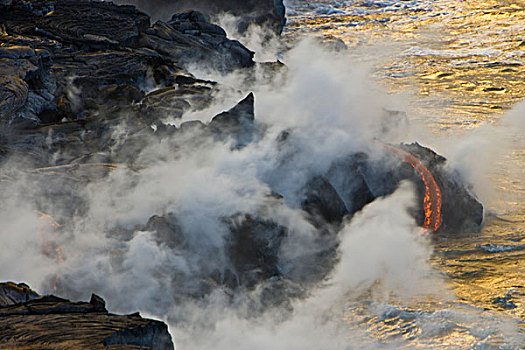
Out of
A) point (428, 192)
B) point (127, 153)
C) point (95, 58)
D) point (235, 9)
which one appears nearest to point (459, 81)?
point (235, 9)

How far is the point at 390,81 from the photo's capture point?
18031 millimetres

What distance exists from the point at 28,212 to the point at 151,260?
176 centimetres

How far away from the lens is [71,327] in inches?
180

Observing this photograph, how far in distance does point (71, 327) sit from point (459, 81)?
15.7 metres

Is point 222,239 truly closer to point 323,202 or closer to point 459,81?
point 323,202

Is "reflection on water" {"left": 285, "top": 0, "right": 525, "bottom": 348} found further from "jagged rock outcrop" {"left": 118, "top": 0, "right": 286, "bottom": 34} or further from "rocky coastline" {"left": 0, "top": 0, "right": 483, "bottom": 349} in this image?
"jagged rock outcrop" {"left": 118, "top": 0, "right": 286, "bottom": 34}

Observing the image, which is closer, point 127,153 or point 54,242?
point 54,242

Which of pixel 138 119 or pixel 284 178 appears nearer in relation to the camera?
pixel 284 178

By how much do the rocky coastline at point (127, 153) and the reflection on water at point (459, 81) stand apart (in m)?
0.79

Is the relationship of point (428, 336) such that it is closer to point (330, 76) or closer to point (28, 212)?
point (28, 212)

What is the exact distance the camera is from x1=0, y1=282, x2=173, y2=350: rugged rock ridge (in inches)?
170

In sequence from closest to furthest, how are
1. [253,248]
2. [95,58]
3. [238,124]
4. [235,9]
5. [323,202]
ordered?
1. [253,248]
2. [323,202]
3. [238,124]
4. [95,58]
5. [235,9]

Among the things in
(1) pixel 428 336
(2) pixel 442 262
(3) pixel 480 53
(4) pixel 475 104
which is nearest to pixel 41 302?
(1) pixel 428 336

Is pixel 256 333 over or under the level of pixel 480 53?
under
